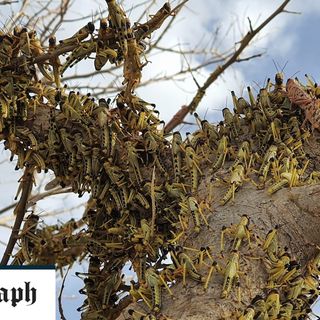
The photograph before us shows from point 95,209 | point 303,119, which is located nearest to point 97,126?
point 95,209

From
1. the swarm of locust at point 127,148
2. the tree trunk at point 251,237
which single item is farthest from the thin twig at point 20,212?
the tree trunk at point 251,237

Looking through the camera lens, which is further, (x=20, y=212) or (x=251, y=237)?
(x=20, y=212)

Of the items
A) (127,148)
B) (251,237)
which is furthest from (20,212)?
(251,237)

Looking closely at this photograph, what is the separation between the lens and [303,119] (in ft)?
8.41

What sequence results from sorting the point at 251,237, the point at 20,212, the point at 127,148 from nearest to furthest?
the point at 251,237 → the point at 127,148 → the point at 20,212

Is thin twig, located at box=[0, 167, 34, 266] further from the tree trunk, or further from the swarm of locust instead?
the tree trunk

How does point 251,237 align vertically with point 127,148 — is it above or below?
below

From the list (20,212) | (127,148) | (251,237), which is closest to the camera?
(251,237)

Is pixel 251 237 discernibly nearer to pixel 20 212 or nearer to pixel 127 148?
pixel 127 148

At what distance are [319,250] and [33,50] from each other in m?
1.25

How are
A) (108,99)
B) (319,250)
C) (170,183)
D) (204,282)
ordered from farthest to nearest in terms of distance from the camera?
(108,99)
(170,183)
(319,250)
(204,282)

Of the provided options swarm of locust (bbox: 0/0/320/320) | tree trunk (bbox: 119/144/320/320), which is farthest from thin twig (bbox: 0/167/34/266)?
tree trunk (bbox: 119/144/320/320)

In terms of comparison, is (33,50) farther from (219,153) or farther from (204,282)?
(204,282)

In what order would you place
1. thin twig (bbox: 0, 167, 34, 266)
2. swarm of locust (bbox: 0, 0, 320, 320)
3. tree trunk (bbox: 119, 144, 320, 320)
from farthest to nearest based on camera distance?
thin twig (bbox: 0, 167, 34, 266) → swarm of locust (bbox: 0, 0, 320, 320) → tree trunk (bbox: 119, 144, 320, 320)
